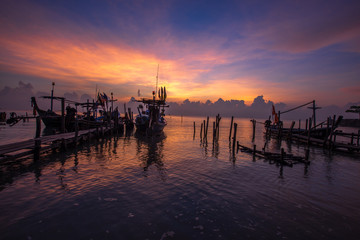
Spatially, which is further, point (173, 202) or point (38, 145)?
point (38, 145)

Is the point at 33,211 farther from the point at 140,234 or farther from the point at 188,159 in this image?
the point at 188,159

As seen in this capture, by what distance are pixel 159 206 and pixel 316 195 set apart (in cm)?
775

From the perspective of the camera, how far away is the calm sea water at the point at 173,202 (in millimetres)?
5477

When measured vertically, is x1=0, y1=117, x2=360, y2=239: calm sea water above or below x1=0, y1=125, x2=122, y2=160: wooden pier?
below

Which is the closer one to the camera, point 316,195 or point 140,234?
point 140,234

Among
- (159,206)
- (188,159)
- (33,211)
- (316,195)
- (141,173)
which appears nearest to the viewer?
(33,211)

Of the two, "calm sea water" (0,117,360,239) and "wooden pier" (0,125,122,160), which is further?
"wooden pier" (0,125,122,160)

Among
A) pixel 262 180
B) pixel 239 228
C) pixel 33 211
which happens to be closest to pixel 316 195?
pixel 262 180

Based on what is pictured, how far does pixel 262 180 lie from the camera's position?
10.0 m

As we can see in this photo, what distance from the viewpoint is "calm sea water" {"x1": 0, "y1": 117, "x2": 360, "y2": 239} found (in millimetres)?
5477

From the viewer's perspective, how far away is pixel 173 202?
7.25 m

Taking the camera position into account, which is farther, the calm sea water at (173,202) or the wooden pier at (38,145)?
the wooden pier at (38,145)

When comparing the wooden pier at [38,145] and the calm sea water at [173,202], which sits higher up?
the wooden pier at [38,145]

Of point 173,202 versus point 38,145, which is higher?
point 38,145
